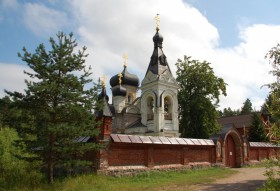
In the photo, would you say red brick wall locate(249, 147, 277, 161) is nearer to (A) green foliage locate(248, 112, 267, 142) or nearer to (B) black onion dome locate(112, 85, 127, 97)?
(A) green foliage locate(248, 112, 267, 142)

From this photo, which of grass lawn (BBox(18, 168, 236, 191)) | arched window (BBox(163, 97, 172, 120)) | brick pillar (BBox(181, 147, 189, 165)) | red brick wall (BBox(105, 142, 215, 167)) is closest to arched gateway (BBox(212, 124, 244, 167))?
red brick wall (BBox(105, 142, 215, 167))

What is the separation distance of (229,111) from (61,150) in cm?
9291

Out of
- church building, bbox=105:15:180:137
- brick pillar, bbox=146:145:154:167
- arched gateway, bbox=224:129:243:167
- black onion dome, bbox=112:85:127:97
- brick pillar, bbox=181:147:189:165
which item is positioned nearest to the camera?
brick pillar, bbox=146:145:154:167

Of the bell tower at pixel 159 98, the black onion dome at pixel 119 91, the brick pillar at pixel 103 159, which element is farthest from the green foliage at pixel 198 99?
the brick pillar at pixel 103 159

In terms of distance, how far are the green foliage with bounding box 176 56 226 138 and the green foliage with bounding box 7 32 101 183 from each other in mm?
22928

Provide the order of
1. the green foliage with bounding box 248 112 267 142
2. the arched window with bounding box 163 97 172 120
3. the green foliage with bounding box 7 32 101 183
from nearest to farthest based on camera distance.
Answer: the green foliage with bounding box 7 32 101 183 → the arched window with bounding box 163 97 172 120 → the green foliage with bounding box 248 112 267 142

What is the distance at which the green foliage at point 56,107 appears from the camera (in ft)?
38.6

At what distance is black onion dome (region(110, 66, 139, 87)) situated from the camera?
131ft

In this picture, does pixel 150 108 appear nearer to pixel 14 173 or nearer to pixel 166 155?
pixel 166 155

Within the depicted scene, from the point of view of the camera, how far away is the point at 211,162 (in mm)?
21000

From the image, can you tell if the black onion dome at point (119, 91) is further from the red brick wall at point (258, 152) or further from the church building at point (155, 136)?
the red brick wall at point (258, 152)

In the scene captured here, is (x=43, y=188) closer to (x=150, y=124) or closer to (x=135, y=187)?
(x=135, y=187)

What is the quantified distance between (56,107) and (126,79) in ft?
95.1

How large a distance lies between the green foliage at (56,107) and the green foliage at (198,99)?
22928 mm
